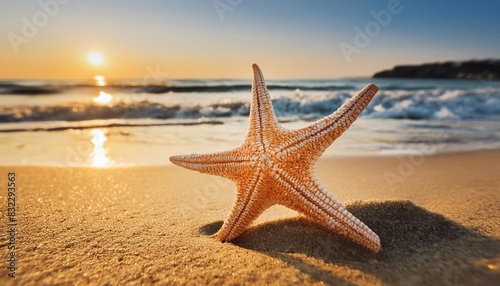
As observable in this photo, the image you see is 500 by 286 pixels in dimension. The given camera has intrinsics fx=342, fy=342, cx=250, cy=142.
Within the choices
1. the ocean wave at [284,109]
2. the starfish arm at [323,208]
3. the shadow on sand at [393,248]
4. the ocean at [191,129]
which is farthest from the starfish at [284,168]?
the ocean wave at [284,109]

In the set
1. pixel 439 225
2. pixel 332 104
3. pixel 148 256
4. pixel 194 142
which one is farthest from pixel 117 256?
pixel 332 104

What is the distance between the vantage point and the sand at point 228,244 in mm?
2182

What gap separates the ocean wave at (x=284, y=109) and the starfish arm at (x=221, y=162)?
10524 millimetres

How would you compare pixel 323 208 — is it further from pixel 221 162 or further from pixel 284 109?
pixel 284 109

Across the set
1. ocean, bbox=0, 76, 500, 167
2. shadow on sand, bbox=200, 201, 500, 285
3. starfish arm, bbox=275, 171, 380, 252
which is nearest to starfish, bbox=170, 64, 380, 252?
→ starfish arm, bbox=275, 171, 380, 252

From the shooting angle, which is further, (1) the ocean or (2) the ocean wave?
(2) the ocean wave

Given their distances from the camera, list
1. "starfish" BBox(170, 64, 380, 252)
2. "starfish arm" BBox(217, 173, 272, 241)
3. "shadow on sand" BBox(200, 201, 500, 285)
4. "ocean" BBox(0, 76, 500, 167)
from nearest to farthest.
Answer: "shadow on sand" BBox(200, 201, 500, 285) < "starfish" BBox(170, 64, 380, 252) < "starfish arm" BBox(217, 173, 272, 241) < "ocean" BBox(0, 76, 500, 167)

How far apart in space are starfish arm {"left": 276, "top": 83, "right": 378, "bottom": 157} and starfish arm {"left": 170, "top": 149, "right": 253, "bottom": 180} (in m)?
0.35

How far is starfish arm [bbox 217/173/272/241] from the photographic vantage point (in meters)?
2.79

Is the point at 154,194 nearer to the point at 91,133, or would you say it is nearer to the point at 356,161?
the point at 356,161

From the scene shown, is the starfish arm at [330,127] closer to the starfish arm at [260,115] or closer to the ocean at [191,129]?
the starfish arm at [260,115]

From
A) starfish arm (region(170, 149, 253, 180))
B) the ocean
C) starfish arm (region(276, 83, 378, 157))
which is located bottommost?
the ocean

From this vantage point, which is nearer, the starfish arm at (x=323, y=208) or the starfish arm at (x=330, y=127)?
the starfish arm at (x=323, y=208)

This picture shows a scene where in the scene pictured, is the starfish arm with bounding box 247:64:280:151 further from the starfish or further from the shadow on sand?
the shadow on sand
